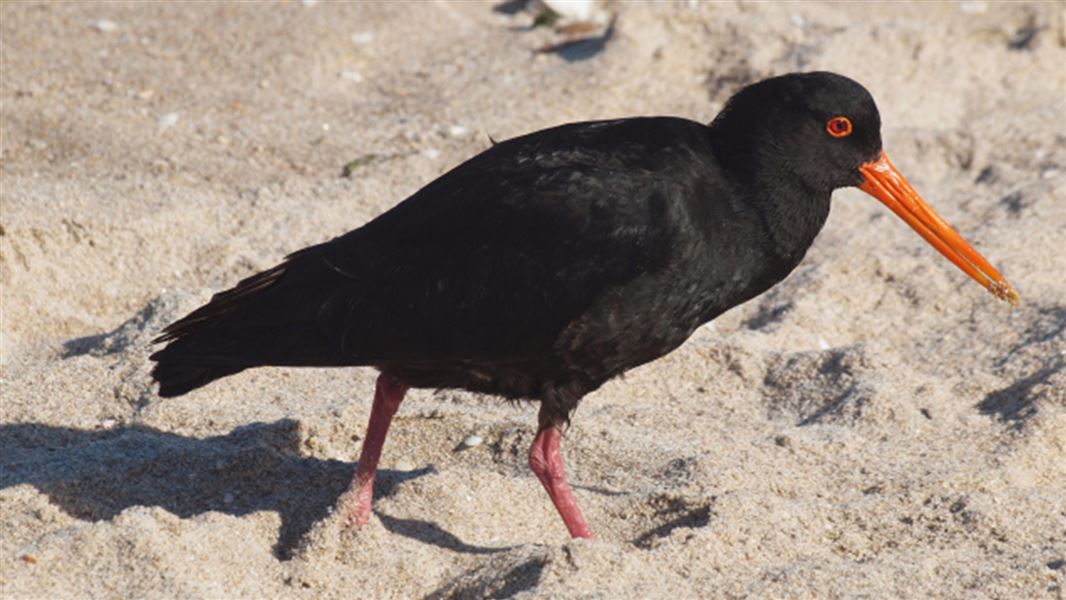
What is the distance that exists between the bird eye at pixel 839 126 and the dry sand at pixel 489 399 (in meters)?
1.10

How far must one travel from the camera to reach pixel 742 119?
5137 millimetres

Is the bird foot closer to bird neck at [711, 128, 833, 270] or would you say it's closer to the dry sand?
the dry sand

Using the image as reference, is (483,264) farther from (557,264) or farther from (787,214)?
(787,214)

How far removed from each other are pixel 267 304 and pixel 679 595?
1617 mm

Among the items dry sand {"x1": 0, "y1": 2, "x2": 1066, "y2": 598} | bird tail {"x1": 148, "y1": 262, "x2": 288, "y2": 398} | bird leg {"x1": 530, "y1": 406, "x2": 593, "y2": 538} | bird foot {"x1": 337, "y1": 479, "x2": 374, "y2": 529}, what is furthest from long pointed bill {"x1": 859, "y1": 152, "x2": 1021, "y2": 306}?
bird tail {"x1": 148, "y1": 262, "x2": 288, "y2": 398}

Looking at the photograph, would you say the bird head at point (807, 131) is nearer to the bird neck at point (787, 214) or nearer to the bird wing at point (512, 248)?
the bird neck at point (787, 214)

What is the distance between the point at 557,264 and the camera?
4.84 metres

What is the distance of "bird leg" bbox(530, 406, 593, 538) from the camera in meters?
5.05

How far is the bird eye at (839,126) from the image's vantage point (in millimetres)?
5172

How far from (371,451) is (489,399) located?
91 cm

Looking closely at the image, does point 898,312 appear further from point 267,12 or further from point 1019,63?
point 267,12

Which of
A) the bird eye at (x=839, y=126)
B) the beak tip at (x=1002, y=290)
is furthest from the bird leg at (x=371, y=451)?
the beak tip at (x=1002, y=290)

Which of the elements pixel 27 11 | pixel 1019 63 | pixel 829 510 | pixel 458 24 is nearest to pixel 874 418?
pixel 829 510

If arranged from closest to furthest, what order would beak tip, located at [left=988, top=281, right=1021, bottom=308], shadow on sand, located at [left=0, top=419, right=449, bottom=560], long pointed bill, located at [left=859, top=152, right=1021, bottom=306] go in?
shadow on sand, located at [left=0, top=419, right=449, bottom=560]
long pointed bill, located at [left=859, top=152, right=1021, bottom=306]
beak tip, located at [left=988, top=281, right=1021, bottom=308]
